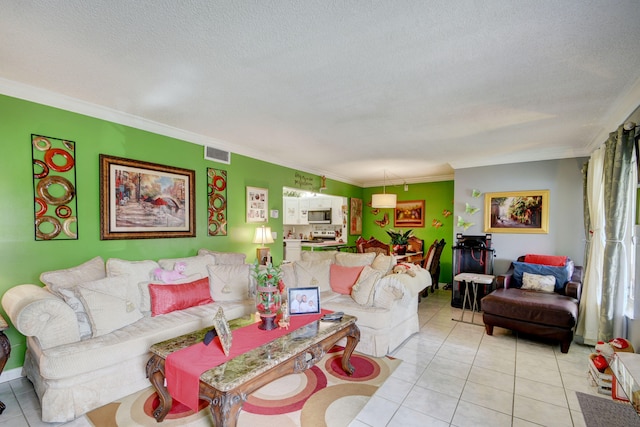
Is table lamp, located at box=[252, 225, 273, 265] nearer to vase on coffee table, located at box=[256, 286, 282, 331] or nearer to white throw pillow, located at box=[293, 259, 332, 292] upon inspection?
white throw pillow, located at box=[293, 259, 332, 292]

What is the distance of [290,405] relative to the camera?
7.35ft

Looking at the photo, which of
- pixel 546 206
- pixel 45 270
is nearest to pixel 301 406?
pixel 45 270

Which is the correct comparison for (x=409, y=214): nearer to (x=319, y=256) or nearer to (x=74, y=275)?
(x=319, y=256)

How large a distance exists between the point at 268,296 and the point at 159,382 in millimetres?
911

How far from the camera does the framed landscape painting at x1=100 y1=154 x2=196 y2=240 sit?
121 inches

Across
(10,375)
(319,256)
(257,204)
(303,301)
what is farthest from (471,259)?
(10,375)

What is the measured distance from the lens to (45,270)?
268 centimetres

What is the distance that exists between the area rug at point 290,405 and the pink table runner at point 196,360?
0.52 meters

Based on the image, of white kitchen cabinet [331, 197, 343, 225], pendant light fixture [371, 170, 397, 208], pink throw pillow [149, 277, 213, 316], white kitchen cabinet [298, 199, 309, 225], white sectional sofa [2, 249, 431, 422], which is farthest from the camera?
white kitchen cabinet [298, 199, 309, 225]

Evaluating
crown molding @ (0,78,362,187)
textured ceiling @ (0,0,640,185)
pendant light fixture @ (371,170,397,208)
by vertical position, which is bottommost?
pendant light fixture @ (371,170,397,208)

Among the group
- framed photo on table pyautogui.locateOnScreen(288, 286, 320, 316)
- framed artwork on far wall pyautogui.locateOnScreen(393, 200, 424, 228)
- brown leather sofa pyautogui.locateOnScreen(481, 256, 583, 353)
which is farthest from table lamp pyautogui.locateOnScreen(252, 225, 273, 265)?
framed artwork on far wall pyautogui.locateOnScreen(393, 200, 424, 228)

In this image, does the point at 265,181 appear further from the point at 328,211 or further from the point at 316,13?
the point at 316,13

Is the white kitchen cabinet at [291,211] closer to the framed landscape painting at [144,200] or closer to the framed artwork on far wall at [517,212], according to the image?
the framed landscape painting at [144,200]

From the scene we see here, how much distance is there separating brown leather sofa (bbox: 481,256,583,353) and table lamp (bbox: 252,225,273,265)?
306cm
